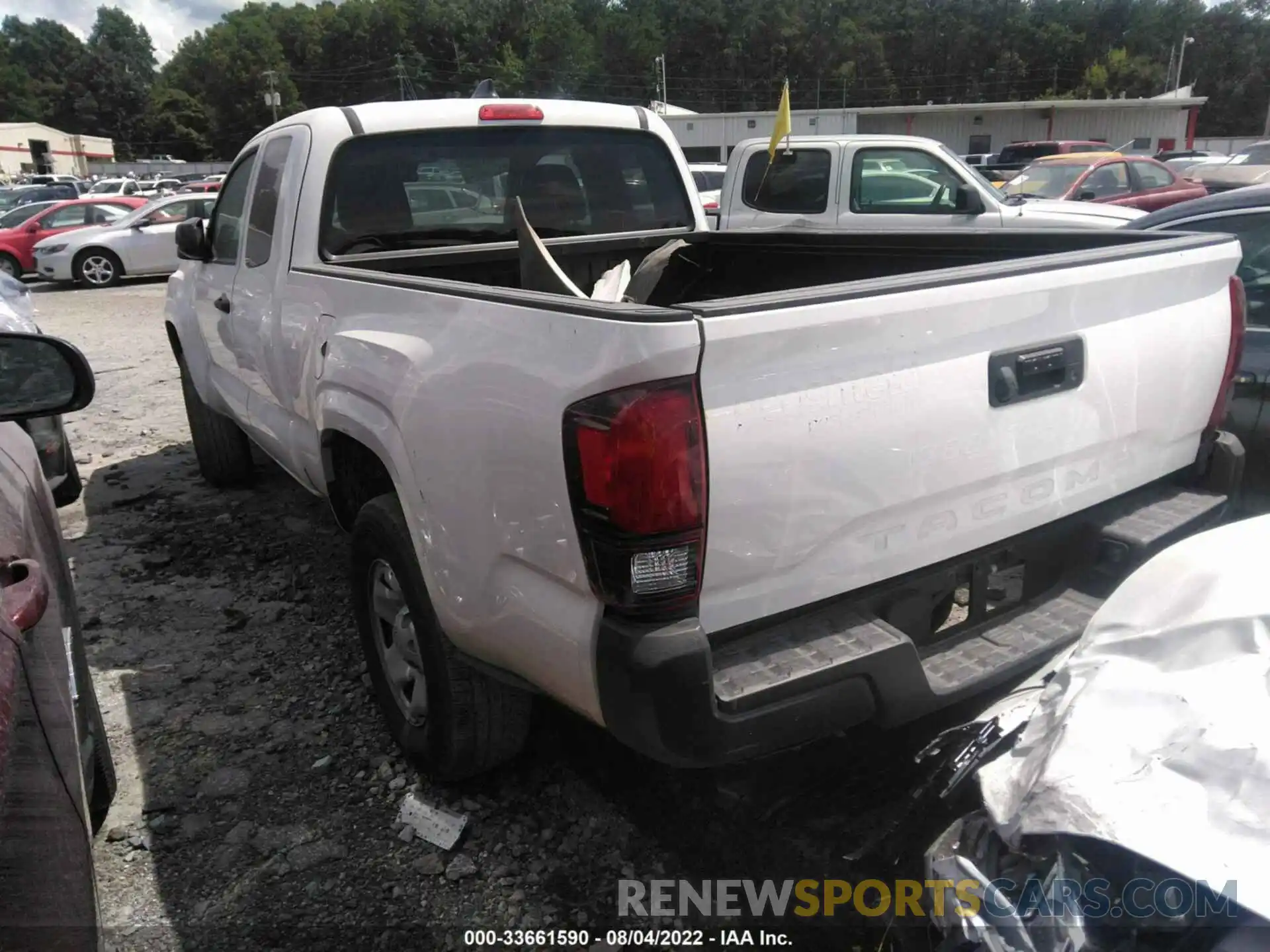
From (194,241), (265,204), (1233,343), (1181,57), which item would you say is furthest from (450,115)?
(1181,57)

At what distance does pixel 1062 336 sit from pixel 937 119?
200 ft

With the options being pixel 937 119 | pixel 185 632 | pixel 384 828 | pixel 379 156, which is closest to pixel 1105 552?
pixel 384 828

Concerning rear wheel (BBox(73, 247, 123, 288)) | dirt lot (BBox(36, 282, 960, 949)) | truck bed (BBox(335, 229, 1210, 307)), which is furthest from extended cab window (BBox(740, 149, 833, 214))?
rear wheel (BBox(73, 247, 123, 288))

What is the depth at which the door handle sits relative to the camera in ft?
4.93

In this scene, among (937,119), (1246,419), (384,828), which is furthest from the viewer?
(937,119)

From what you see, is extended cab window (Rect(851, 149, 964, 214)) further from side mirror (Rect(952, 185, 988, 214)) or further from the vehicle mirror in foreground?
the vehicle mirror in foreground

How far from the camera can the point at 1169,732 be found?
162 cm

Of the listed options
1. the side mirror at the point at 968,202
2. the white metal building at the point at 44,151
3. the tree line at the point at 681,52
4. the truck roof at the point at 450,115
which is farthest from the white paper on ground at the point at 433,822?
the tree line at the point at 681,52

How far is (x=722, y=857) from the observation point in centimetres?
265

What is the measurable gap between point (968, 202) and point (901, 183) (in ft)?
3.09

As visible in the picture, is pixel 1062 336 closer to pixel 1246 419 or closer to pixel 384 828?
pixel 1246 419

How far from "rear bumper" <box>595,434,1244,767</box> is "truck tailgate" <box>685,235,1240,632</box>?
3.1 inches

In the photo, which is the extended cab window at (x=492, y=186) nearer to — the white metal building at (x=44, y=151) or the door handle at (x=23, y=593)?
the door handle at (x=23, y=593)

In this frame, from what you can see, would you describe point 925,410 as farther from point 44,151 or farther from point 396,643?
point 44,151
